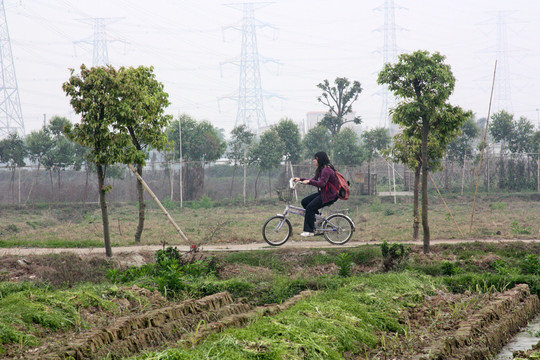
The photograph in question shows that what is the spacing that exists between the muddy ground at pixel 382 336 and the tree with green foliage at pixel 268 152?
2155 centimetres

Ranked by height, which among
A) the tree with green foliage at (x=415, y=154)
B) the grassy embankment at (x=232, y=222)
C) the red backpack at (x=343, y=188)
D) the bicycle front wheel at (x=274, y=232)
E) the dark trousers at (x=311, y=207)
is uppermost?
the tree with green foliage at (x=415, y=154)

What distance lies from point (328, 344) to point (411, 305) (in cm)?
230

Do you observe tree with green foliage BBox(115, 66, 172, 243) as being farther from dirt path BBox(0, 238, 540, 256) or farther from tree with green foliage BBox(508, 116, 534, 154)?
tree with green foliage BBox(508, 116, 534, 154)

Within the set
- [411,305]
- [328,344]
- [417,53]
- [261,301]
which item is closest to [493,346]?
[411,305]

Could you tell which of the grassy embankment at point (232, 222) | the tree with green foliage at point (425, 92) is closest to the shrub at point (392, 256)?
the tree with green foliage at point (425, 92)

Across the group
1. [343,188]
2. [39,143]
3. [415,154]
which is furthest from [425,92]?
[39,143]

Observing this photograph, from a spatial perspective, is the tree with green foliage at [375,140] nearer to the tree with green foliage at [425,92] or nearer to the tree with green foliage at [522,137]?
the tree with green foliage at [522,137]

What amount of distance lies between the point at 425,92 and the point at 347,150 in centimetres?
2417

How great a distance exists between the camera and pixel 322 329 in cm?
544

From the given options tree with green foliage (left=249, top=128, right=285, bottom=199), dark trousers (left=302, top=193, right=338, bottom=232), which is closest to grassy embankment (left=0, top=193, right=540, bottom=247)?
dark trousers (left=302, top=193, right=338, bottom=232)

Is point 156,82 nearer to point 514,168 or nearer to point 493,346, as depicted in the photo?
point 493,346

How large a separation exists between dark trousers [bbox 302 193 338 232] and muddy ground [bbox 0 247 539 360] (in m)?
1.00

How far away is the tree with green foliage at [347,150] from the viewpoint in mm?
35938

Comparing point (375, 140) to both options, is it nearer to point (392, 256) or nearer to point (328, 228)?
A: point (328, 228)
